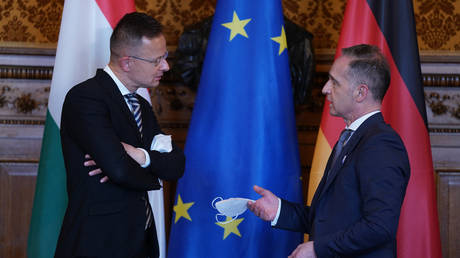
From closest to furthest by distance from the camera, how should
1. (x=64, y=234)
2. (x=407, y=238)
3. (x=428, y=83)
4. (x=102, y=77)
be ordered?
(x=64, y=234) < (x=102, y=77) < (x=407, y=238) < (x=428, y=83)

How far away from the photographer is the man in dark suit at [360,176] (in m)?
1.68

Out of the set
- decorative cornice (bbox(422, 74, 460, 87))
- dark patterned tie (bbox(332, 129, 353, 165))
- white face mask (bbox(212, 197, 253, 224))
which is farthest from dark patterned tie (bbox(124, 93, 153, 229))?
decorative cornice (bbox(422, 74, 460, 87))

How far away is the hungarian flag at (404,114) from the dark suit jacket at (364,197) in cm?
81

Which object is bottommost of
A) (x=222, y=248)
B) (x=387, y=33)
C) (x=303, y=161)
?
(x=222, y=248)

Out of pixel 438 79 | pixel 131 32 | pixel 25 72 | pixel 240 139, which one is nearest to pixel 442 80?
pixel 438 79

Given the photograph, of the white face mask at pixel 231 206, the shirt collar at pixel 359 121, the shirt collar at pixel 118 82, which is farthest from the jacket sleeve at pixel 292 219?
the shirt collar at pixel 118 82

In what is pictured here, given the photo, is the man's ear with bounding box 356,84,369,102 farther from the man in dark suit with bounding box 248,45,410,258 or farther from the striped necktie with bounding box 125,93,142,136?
the striped necktie with bounding box 125,93,142,136

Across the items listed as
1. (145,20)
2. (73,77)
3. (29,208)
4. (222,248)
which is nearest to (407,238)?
(222,248)

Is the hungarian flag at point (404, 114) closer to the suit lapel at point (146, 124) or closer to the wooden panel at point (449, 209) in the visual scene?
the wooden panel at point (449, 209)

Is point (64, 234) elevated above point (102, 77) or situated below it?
below

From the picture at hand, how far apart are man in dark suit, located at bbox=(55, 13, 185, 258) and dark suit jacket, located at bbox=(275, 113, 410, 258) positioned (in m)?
0.57

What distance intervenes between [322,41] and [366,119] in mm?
1537

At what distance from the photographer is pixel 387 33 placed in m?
2.72

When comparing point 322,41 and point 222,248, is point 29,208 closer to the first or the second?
point 222,248
